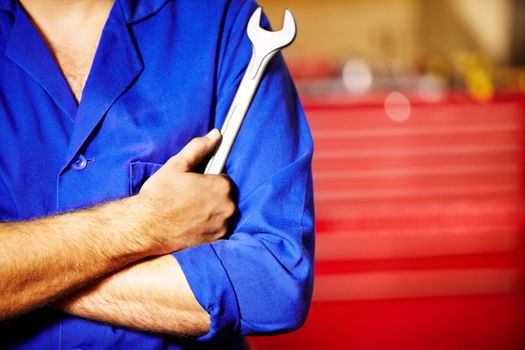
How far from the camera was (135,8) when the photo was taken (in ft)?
4.34

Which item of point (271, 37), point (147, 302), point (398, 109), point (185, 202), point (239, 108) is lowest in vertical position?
point (398, 109)

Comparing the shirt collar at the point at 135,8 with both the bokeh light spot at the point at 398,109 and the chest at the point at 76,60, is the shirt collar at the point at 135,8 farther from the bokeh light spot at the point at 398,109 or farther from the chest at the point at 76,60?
the bokeh light spot at the point at 398,109

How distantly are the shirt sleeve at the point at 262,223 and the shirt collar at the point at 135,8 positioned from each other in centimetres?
13

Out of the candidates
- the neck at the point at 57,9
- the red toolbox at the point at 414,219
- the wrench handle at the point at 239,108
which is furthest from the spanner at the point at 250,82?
the red toolbox at the point at 414,219

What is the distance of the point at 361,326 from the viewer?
3248mm

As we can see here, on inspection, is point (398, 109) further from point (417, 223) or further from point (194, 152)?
point (194, 152)

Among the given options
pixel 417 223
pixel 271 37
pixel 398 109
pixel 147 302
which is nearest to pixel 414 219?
pixel 417 223

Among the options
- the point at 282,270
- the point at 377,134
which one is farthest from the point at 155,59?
the point at 377,134

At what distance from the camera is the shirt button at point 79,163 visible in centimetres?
119

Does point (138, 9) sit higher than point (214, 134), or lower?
higher

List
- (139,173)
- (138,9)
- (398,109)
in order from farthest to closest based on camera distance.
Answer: (398,109) < (138,9) < (139,173)

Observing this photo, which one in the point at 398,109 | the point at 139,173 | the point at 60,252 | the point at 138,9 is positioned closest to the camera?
the point at 60,252

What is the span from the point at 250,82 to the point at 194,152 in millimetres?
147

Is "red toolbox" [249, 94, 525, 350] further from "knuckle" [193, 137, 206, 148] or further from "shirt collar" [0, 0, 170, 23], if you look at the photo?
"knuckle" [193, 137, 206, 148]
